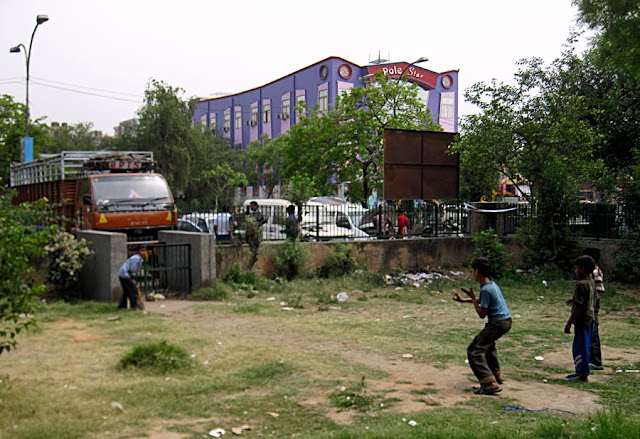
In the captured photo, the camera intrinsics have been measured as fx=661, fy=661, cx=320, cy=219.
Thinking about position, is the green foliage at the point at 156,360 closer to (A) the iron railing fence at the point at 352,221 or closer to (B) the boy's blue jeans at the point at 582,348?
(B) the boy's blue jeans at the point at 582,348

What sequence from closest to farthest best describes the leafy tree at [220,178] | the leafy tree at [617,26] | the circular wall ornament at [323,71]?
the leafy tree at [617,26], the circular wall ornament at [323,71], the leafy tree at [220,178]

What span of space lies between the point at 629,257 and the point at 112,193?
13600 mm

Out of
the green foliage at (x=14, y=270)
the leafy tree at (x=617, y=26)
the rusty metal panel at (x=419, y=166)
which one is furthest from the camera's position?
the rusty metal panel at (x=419, y=166)

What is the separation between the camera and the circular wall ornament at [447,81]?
4738 centimetres

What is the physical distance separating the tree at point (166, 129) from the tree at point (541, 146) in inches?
1103

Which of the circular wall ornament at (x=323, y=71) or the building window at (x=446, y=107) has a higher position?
the circular wall ornament at (x=323, y=71)

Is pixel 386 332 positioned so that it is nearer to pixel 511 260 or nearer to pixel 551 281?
pixel 551 281

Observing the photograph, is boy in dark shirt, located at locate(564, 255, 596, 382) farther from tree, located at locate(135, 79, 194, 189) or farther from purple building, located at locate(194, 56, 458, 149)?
tree, located at locate(135, 79, 194, 189)

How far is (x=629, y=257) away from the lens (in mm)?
17375

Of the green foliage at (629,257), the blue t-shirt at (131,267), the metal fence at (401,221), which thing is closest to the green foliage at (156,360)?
the blue t-shirt at (131,267)

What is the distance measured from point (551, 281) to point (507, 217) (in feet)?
13.4

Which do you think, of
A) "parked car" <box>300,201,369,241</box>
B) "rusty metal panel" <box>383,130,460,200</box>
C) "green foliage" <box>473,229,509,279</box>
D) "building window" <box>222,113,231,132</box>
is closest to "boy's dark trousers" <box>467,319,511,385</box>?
"green foliage" <box>473,229,509,279</box>

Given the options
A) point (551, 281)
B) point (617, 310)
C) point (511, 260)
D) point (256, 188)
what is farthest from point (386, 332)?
point (256, 188)

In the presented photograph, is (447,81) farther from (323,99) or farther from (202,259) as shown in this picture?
(202,259)
